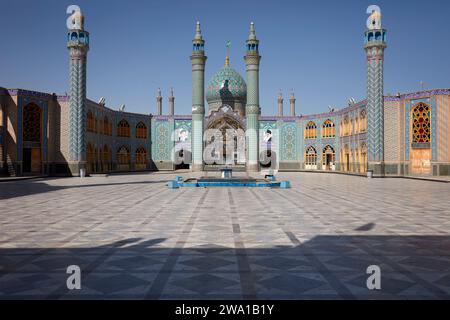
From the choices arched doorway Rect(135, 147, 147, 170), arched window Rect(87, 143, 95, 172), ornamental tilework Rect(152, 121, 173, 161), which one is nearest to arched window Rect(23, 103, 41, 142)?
arched window Rect(87, 143, 95, 172)

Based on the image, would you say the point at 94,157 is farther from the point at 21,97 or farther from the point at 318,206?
the point at 318,206

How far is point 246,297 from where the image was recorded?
3.72 m

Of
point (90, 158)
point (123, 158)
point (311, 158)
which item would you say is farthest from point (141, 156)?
point (311, 158)

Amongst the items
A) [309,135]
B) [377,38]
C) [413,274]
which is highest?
[377,38]

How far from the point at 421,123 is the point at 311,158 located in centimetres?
1295

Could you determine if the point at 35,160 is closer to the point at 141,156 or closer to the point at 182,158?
the point at 141,156

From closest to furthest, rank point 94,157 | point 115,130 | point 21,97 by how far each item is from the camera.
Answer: point 21,97 → point 94,157 → point 115,130

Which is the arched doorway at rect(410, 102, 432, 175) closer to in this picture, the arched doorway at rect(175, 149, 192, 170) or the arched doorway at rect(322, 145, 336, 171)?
the arched doorway at rect(322, 145, 336, 171)

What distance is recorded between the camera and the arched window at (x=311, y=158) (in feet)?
128

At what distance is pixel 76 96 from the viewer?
86.8ft

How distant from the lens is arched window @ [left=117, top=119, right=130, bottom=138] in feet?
124

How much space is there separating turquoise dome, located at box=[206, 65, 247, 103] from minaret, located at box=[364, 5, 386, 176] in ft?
51.7

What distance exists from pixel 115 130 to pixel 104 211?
28659mm

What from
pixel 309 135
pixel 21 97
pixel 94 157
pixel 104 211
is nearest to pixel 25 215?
pixel 104 211
